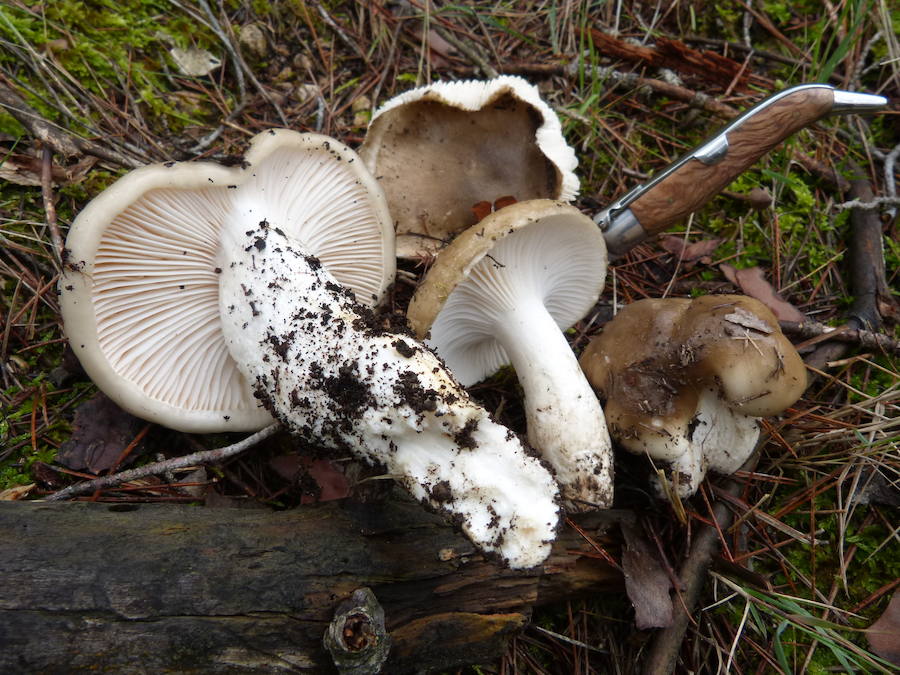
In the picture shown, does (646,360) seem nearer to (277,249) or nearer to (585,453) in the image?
(585,453)

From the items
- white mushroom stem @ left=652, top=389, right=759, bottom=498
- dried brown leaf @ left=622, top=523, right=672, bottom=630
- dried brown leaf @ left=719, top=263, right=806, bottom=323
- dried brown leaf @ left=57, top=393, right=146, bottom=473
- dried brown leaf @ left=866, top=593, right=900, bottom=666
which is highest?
dried brown leaf @ left=57, top=393, right=146, bottom=473

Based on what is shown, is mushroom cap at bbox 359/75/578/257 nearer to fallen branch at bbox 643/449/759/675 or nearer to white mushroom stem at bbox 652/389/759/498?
white mushroom stem at bbox 652/389/759/498

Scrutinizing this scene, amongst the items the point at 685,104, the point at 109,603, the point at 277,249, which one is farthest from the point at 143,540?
the point at 685,104

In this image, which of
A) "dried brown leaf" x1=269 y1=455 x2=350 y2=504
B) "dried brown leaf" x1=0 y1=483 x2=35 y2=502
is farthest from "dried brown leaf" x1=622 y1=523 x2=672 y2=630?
"dried brown leaf" x1=0 y1=483 x2=35 y2=502

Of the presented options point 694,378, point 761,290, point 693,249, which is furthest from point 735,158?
point 694,378

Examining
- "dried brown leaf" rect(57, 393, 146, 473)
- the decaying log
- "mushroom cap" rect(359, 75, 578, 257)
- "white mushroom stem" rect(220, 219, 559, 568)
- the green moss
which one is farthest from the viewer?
"mushroom cap" rect(359, 75, 578, 257)
